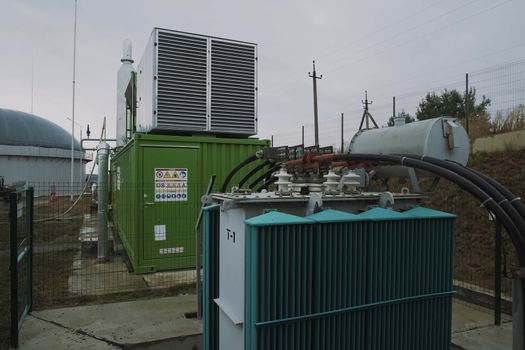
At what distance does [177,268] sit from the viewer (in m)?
6.64

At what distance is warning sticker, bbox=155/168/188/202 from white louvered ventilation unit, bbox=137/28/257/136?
0.74 meters

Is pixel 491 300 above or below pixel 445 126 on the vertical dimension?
below

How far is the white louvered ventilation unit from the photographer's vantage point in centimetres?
637

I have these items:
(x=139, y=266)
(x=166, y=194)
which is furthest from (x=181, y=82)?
(x=139, y=266)

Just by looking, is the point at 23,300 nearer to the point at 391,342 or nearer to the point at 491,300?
the point at 391,342

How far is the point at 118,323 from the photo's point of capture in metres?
4.43

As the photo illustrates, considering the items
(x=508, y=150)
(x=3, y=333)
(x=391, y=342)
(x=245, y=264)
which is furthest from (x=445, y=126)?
(x=508, y=150)

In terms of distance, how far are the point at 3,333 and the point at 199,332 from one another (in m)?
2.12

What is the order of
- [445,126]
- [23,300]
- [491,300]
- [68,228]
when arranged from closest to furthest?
[445,126] → [23,300] → [491,300] → [68,228]

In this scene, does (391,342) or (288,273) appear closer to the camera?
(288,273)

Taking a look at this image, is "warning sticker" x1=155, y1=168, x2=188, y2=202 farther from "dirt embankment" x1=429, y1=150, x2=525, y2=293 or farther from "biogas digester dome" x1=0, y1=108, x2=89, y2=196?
"biogas digester dome" x1=0, y1=108, x2=89, y2=196

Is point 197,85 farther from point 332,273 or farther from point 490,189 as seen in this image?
point 490,189

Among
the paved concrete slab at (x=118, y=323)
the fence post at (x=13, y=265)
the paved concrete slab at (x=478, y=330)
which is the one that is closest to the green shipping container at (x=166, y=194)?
the paved concrete slab at (x=118, y=323)

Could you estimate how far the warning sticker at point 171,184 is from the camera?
6.57 meters
